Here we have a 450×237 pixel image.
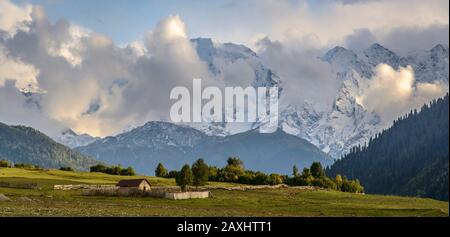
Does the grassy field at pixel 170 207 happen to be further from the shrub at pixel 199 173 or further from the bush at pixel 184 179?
the shrub at pixel 199 173

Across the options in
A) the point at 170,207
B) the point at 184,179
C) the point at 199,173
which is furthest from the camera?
the point at 199,173

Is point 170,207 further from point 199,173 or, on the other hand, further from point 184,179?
point 199,173

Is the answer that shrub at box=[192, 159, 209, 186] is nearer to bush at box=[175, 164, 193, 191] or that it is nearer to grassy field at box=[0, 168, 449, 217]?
bush at box=[175, 164, 193, 191]

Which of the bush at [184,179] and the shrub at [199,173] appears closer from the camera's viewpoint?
the bush at [184,179]

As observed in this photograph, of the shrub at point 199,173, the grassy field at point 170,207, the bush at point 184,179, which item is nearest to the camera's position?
the grassy field at point 170,207

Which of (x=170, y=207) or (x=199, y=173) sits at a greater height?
(x=199, y=173)

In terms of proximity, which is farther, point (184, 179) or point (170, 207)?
point (184, 179)

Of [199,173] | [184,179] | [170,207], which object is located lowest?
[170,207]

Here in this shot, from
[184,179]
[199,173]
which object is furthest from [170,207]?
[199,173]

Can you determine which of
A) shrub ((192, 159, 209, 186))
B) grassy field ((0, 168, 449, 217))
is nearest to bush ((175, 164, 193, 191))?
shrub ((192, 159, 209, 186))

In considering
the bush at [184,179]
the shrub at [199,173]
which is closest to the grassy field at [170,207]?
the bush at [184,179]
